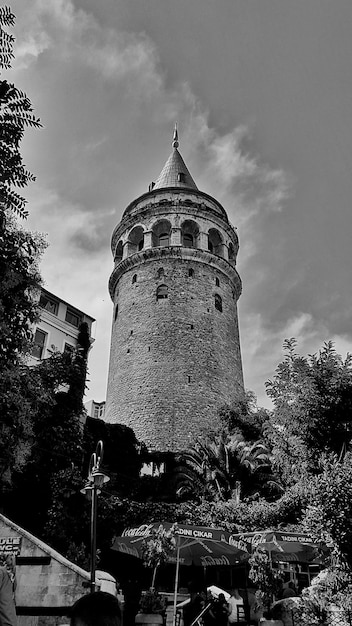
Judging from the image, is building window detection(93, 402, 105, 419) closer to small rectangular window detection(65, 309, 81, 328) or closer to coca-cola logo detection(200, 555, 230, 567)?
small rectangular window detection(65, 309, 81, 328)

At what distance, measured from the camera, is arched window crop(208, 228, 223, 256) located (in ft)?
114

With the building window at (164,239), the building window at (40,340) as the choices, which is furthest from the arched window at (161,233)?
Result: the building window at (40,340)

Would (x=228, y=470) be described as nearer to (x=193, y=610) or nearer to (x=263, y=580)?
(x=263, y=580)

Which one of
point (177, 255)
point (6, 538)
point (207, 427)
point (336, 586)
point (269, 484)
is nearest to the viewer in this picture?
point (336, 586)

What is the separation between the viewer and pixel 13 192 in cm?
598

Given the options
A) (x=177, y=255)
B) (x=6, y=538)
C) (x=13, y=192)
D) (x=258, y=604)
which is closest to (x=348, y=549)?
(x=258, y=604)

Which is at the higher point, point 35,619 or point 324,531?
point 324,531

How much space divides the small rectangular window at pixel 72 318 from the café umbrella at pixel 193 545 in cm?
1903

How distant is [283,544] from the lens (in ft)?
35.5

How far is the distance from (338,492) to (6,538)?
5547 mm

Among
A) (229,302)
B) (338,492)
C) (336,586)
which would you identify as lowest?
(336,586)

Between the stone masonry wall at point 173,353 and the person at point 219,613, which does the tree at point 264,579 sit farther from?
the stone masonry wall at point 173,353

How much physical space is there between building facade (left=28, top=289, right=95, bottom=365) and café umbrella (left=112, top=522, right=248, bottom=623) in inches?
661

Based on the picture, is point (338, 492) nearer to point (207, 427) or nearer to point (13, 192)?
point (13, 192)
